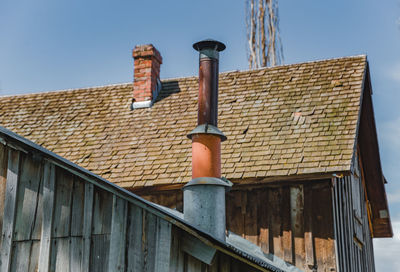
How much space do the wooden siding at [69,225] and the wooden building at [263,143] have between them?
15.7 feet

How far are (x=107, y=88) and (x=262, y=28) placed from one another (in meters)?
16.2

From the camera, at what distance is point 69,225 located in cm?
620

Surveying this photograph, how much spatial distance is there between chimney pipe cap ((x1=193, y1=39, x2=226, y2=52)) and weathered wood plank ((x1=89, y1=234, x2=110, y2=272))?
4183mm

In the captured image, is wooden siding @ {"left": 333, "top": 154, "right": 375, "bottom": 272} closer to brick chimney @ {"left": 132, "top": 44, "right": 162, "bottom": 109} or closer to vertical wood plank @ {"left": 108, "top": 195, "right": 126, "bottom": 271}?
brick chimney @ {"left": 132, "top": 44, "right": 162, "bottom": 109}

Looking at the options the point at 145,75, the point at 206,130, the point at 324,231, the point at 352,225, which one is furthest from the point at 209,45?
the point at 352,225

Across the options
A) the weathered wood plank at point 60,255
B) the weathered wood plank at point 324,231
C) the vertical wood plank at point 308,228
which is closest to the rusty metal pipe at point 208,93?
the vertical wood plank at point 308,228

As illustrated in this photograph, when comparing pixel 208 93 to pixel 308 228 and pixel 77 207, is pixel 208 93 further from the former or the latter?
pixel 77 207

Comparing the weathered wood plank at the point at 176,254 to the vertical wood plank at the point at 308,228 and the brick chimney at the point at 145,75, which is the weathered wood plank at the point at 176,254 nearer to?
the vertical wood plank at the point at 308,228

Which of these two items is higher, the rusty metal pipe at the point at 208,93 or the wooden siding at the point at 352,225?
the rusty metal pipe at the point at 208,93

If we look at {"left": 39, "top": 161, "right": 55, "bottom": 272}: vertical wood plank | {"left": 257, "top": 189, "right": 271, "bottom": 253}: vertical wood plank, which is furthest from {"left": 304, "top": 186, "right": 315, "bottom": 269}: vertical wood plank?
{"left": 39, "top": 161, "right": 55, "bottom": 272}: vertical wood plank

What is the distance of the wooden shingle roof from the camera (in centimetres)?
1131

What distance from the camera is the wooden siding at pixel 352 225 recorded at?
11.4 metres

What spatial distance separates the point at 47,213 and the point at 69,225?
24 centimetres

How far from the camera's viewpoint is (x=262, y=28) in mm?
30500
